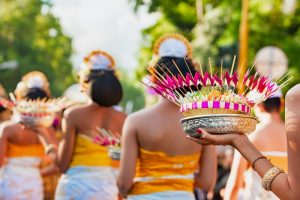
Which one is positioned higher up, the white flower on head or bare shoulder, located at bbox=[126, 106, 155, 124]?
the white flower on head

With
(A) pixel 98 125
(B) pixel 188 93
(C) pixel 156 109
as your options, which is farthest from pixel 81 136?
(B) pixel 188 93

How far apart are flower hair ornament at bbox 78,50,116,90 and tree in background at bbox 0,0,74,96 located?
51.1 m

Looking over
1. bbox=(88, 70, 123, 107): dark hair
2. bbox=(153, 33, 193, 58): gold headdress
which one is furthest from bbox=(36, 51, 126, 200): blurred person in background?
bbox=(153, 33, 193, 58): gold headdress

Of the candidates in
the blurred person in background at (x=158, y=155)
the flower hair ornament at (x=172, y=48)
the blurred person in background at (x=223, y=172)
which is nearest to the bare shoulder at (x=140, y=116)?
the blurred person in background at (x=158, y=155)

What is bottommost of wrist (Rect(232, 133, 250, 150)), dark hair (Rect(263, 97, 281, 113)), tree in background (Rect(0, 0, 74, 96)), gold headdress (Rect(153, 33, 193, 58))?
wrist (Rect(232, 133, 250, 150))

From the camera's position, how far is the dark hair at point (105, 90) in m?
6.82

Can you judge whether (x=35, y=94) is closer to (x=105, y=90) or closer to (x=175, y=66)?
(x=105, y=90)

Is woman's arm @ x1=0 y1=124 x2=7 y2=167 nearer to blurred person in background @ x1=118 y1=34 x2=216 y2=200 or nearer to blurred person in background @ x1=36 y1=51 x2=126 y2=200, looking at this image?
blurred person in background @ x1=36 y1=51 x2=126 y2=200

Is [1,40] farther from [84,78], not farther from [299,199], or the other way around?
[299,199]

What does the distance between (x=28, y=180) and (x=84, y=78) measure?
67.1 inches

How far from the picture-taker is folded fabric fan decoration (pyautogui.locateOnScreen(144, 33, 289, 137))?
11.3 ft

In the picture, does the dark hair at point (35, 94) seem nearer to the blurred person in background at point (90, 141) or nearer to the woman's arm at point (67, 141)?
the blurred person in background at point (90, 141)

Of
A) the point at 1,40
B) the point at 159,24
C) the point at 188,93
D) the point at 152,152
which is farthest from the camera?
the point at 1,40

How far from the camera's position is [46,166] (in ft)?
29.0
